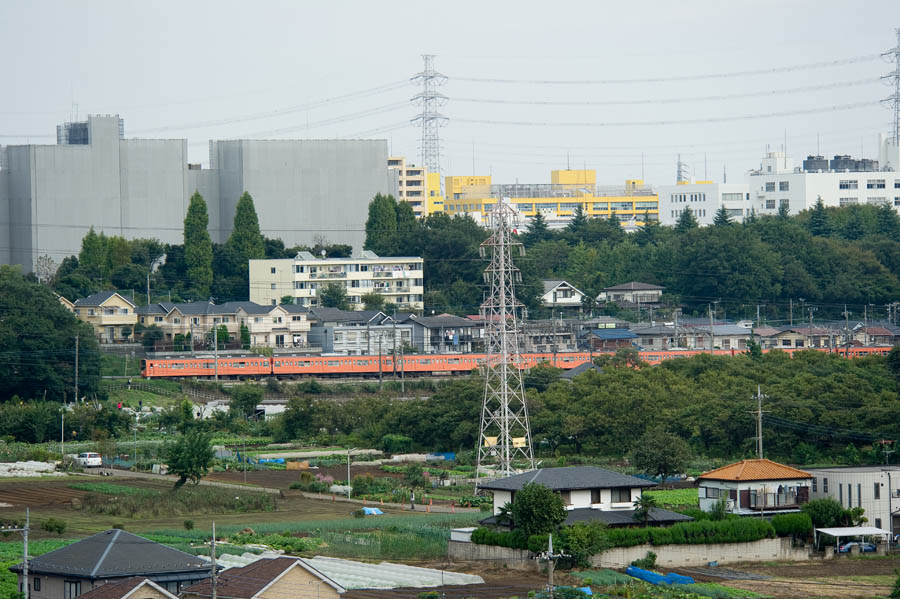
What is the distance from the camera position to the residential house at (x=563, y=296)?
68875 mm

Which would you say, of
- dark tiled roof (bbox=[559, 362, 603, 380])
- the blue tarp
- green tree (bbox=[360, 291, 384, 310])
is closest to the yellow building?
green tree (bbox=[360, 291, 384, 310])

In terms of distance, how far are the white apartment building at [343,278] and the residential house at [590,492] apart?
39.1m

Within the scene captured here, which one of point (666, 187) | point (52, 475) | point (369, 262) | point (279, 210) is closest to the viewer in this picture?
point (52, 475)

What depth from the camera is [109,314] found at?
198ft

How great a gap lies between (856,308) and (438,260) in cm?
1992

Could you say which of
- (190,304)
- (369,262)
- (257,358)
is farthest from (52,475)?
(369,262)

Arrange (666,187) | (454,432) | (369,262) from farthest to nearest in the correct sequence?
(666,187)
(369,262)
(454,432)

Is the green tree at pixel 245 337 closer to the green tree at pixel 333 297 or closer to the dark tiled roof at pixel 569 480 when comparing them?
the green tree at pixel 333 297

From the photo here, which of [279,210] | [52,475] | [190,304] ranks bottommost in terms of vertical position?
[52,475]

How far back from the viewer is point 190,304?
61250mm

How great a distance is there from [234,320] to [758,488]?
36485 mm

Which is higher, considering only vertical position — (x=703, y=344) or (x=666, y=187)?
(x=666, y=187)

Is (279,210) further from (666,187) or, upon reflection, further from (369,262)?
(666,187)

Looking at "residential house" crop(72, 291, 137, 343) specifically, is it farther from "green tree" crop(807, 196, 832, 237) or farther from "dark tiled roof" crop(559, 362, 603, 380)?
"green tree" crop(807, 196, 832, 237)
